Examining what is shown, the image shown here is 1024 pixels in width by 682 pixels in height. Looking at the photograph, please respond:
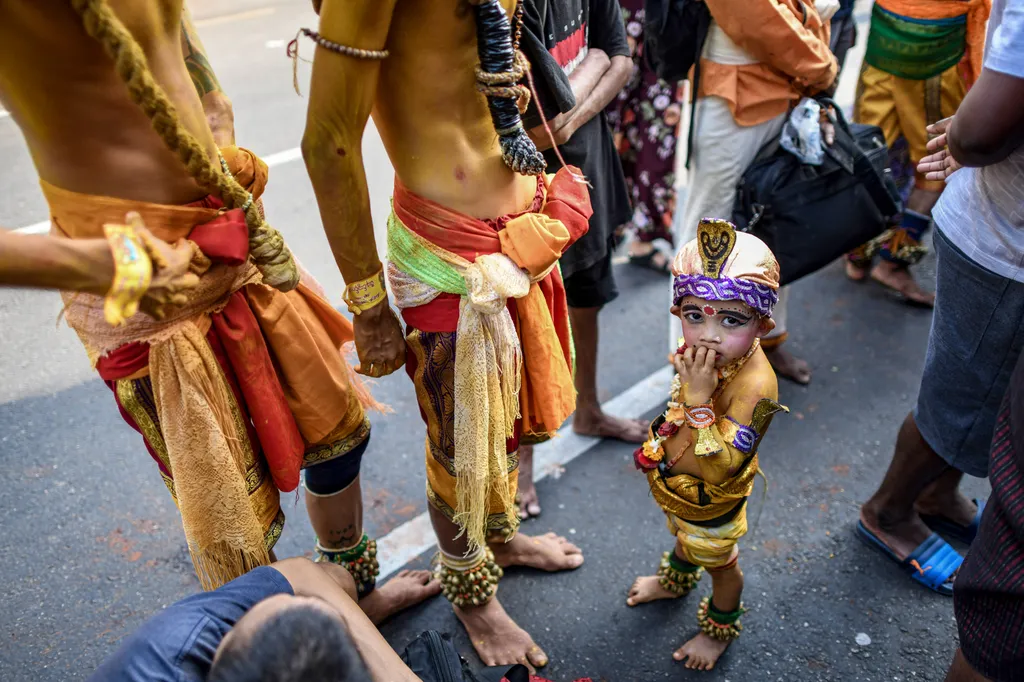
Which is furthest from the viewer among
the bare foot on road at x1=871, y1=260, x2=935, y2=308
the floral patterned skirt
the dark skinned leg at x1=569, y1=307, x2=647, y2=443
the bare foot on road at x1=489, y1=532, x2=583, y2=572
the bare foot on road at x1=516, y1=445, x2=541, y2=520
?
the bare foot on road at x1=871, y1=260, x2=935, y2=308

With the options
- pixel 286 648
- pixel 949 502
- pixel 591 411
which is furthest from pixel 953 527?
pixel 286 648

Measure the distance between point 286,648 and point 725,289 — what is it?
1.11 meters

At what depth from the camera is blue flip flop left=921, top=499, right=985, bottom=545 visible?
257cm

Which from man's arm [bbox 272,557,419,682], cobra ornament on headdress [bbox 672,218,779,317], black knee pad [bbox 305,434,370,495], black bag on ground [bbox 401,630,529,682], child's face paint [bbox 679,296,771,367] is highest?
cobra ornament on headdress [bbox 672,218,779,317]

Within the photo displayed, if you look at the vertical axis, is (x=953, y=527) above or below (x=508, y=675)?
below

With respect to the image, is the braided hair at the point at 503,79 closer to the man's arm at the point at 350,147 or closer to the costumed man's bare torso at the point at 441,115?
the costumed man's bare torso at the point at 441,115

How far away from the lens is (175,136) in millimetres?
1396

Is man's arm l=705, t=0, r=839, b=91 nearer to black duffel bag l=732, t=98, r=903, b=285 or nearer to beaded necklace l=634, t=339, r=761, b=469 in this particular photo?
black duffel bag l=732, t=98, r=903, b=285

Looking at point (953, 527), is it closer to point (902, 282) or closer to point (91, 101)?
point (902, 282)

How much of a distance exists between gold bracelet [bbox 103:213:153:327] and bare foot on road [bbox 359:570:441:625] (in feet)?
4.50

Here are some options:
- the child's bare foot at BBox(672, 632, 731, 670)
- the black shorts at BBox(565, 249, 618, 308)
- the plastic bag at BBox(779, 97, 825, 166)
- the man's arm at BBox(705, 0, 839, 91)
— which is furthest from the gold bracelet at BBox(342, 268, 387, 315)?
the plastic bag at BBox(779, 97, 825, 166)

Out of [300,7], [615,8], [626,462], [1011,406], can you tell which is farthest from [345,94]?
[300,7]

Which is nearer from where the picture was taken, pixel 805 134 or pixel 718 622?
pixel 718 622

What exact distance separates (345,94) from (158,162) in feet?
1.30
